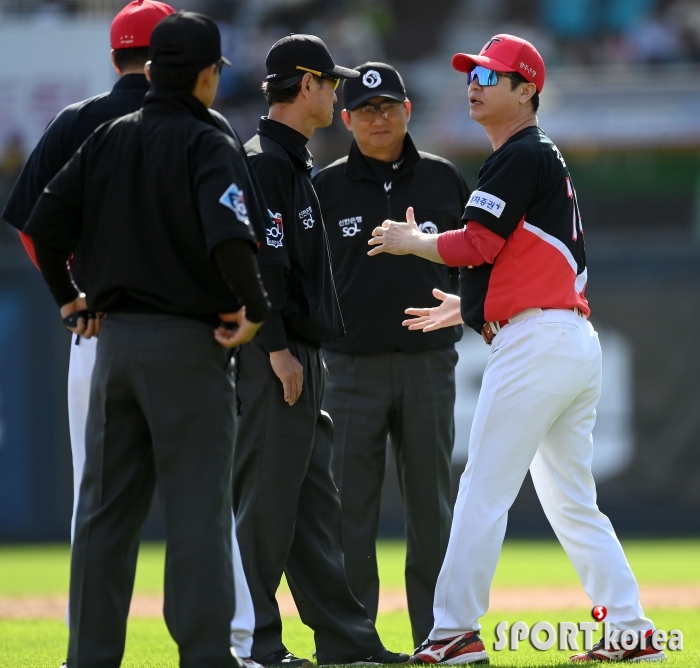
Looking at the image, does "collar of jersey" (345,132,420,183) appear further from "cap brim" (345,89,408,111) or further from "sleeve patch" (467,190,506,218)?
"sleeve patch" (467,190,506,218)

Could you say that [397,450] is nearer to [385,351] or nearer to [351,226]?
[385,351]

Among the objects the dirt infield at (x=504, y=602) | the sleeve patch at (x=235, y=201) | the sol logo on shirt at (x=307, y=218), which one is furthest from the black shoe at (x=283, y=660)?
the dirt infield at (x=504, y=602)

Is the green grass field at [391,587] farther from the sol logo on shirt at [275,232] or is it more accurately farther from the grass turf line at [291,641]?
the sol logo on shirt at [275,232]

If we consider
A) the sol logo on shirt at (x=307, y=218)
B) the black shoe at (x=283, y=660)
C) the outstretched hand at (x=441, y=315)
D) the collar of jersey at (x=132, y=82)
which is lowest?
the black shoe at (x=283, y=660)

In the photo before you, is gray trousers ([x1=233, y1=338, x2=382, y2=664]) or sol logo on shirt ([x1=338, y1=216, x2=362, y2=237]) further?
sol logo on shirt ([x1=338, y1=216, x2=362, y2=237])

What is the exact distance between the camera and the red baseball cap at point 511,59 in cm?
435

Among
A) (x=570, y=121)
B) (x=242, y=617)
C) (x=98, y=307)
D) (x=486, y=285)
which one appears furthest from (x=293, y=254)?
(x=570, y=121)

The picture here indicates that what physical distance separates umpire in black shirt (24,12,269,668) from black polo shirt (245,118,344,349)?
0.84 meters

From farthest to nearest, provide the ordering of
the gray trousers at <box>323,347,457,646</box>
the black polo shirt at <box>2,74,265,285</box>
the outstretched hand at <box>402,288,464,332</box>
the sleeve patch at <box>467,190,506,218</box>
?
the gray trousers at <box>323,347,457,646</box>
the outstretched hand at <box>402,288,464,332</box>
the sleeve patch at <box>467,190,506,218</box>
the black polo shirt at <box>2,74,265,285</box>

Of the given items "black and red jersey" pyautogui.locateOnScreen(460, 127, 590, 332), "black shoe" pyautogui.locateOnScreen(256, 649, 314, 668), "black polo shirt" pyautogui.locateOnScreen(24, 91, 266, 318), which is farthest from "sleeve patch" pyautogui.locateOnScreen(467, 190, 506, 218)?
"black shoe" pyautogui.locateOnScreen(256, 649, 314, 668)

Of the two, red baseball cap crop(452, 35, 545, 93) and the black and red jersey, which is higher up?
red baseball cap crop(452, 35, 545, 93)

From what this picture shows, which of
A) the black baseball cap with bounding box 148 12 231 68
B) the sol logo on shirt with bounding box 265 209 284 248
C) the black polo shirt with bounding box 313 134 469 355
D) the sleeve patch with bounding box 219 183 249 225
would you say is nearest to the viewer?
the sleeve patch with bounding box 219 183 249 225

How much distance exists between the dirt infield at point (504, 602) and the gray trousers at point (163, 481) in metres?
3.37

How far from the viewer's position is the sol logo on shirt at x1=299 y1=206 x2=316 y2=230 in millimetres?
4504
